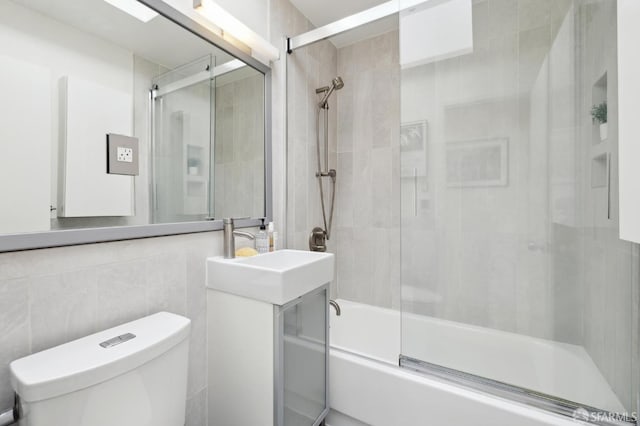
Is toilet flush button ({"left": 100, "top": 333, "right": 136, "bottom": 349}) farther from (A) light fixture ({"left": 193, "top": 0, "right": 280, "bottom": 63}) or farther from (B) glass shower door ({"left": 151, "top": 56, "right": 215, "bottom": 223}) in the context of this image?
(A) light fixture ({"left": 193, "top": 0, "right": 280, "bottom": 63})

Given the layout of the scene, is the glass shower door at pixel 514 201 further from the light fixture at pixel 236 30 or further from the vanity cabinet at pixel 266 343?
the light fixture at pixel 236 30

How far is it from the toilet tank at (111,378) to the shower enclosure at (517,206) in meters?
0.98

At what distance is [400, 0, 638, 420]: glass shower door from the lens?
110 cm

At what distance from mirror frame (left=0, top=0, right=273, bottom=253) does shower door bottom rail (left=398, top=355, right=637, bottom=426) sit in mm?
1094

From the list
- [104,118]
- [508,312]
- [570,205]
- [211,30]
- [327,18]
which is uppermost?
[327,18]

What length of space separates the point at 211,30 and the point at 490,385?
195cm

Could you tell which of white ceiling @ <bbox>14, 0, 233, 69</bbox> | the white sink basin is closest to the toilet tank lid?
the white sink basin

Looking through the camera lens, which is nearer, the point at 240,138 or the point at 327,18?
the point at 240,138

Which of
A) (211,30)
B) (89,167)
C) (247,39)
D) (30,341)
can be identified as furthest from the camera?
(247,39)

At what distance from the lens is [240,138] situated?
1549mm

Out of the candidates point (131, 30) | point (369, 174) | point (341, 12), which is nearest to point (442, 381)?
point (369, 174)

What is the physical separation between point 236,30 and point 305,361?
1611 mm

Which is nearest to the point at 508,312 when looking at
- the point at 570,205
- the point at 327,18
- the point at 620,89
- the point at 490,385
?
the point at 490,385

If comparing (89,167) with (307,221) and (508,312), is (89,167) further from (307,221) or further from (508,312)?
(508,312)
